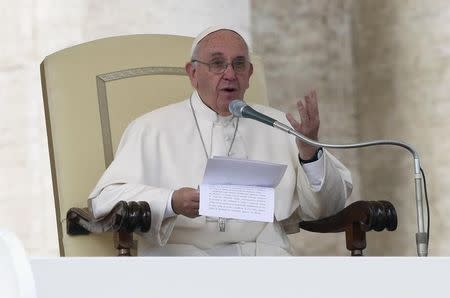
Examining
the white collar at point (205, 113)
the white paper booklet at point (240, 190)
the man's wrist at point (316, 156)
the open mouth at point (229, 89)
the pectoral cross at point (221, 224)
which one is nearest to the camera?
the white paper booklet at point (240, 190)

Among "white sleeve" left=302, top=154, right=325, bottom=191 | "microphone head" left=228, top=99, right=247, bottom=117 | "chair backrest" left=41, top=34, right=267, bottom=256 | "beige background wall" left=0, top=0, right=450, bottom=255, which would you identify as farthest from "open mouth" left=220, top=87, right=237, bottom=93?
"beige background wall" left=0, top=0, right=450, bottom=255

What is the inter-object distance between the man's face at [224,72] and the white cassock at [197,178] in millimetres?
119

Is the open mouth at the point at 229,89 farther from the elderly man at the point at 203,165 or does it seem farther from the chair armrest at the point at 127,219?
the chair armrest at the point at 127,219

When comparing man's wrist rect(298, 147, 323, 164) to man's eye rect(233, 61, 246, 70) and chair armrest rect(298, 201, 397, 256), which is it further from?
man's eye rect(233, 61, 246, 70)

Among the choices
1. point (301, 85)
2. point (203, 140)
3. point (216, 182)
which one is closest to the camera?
point (216, 182)

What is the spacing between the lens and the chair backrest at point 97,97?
3.34m

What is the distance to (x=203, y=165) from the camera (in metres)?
3.51

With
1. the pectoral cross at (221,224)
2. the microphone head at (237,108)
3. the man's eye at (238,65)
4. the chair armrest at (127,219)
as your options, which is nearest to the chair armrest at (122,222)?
the chair armrest at (127,219)

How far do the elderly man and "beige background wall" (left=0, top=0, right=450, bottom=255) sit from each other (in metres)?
1.61

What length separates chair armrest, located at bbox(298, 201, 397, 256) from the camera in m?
3.06

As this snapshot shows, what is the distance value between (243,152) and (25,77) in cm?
185
